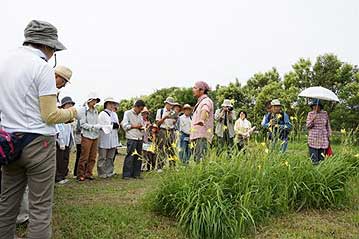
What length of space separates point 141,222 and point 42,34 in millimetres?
2100

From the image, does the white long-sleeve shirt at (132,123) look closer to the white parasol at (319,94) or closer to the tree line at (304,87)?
the white parasol at (319,94)

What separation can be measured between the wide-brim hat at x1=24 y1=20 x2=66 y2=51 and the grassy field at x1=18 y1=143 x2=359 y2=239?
1.76 m

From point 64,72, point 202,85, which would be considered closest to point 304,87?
point 202,85

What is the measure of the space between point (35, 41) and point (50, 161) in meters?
0.85

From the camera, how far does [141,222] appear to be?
13.0 feet

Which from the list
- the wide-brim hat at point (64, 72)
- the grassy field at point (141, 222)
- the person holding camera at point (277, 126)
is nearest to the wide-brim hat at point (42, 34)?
the wide-brim hat at point (64, 72)

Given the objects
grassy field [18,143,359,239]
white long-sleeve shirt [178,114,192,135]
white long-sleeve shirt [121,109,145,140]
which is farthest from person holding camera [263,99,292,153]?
white long-sleeve shirt [121,109,145,140]

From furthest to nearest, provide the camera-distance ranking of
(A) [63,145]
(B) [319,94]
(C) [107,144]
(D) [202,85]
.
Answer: (C) [107,144]
(B) [319,94]
(A) [63,145]
(D) [202,85]

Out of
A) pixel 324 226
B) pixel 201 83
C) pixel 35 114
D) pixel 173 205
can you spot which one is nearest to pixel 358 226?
pixel 324 226

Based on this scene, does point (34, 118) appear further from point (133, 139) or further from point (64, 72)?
point (133, 139)

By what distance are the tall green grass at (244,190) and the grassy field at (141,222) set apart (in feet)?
0.43

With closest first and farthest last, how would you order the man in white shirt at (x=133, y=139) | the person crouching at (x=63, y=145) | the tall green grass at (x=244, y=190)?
the tall green grass at (x=244, y=190)
the person crouching at (x=63, y=145)
the man in white shirt at (x=133, y=139)

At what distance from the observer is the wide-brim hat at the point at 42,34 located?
2.79m

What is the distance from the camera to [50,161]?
2717 mm
